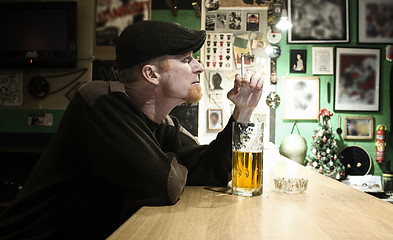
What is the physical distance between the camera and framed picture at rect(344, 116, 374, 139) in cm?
358

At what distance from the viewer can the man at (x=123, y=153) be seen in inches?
34.7

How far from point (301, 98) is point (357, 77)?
2.07 feet

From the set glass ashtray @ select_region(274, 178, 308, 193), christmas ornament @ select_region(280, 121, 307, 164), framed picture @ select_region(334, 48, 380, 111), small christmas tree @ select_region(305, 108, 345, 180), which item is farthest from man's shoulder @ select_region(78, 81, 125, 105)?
framed picture @ select_region(334, 48, 380, 111)

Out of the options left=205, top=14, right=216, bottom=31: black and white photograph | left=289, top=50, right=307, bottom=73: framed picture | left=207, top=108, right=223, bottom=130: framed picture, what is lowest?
left=207, top=108, right=223, bottom=130: framed picture

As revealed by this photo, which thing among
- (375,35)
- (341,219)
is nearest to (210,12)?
(375,35)

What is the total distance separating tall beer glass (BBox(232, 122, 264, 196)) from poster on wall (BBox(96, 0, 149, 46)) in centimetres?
300

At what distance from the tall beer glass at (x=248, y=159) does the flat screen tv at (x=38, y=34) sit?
3.05m

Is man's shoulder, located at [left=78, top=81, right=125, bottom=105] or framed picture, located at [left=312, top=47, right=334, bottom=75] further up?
framed picture, located at [left=312, top=47, right=334, bottom=75]

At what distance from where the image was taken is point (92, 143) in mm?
936

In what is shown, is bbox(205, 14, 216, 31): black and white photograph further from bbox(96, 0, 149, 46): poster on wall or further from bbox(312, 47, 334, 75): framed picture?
bbox(312, 47, 334, 75): framed picture

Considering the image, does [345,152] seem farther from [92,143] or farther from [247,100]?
[92,143]

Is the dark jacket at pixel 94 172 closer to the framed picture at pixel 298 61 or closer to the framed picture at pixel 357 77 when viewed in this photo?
the framed picture at pixel 298 61

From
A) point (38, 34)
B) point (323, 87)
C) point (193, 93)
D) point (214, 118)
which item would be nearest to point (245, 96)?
point (193, 93)

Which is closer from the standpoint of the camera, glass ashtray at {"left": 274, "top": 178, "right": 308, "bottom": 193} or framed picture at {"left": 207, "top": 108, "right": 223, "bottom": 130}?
glass ashtray at {"left": 274, "top": 178, "right": 308, "bottom": 193}
